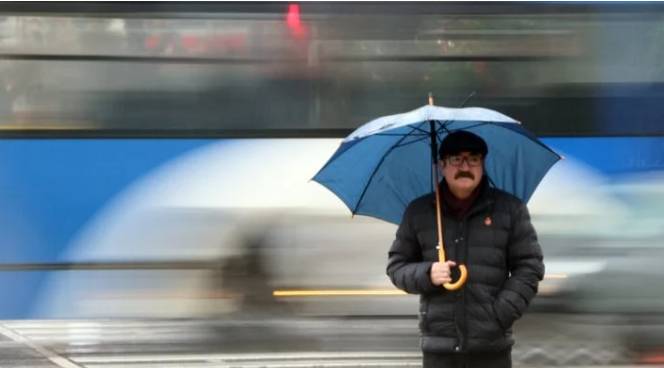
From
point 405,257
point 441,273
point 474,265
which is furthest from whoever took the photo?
point 405,257

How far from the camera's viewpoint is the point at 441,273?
10.8 feet

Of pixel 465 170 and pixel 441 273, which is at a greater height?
pixel 465 170

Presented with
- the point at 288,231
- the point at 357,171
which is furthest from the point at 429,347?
the point at 288,231

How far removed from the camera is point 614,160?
6645mm

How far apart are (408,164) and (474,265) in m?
0.65

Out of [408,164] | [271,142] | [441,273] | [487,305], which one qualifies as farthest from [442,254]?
[271,142]

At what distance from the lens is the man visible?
3.41 m

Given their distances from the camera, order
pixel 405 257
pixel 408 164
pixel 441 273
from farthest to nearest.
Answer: pixel 408 164, pixel 405 257, pixel 441 273

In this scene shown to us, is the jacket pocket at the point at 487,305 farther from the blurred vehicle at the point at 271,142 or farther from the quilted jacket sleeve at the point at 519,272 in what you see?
the blurred vehicle at the point at 271,142

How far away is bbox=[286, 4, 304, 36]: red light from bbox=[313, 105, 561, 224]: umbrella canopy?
9.28 ft

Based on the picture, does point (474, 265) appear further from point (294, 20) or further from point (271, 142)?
point (294, 20)

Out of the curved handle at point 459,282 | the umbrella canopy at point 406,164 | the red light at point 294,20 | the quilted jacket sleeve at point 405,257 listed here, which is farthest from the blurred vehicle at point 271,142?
the curved handle at point 459,282

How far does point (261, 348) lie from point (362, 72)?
84.1 inches

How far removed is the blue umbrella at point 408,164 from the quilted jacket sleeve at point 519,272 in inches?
14.6
